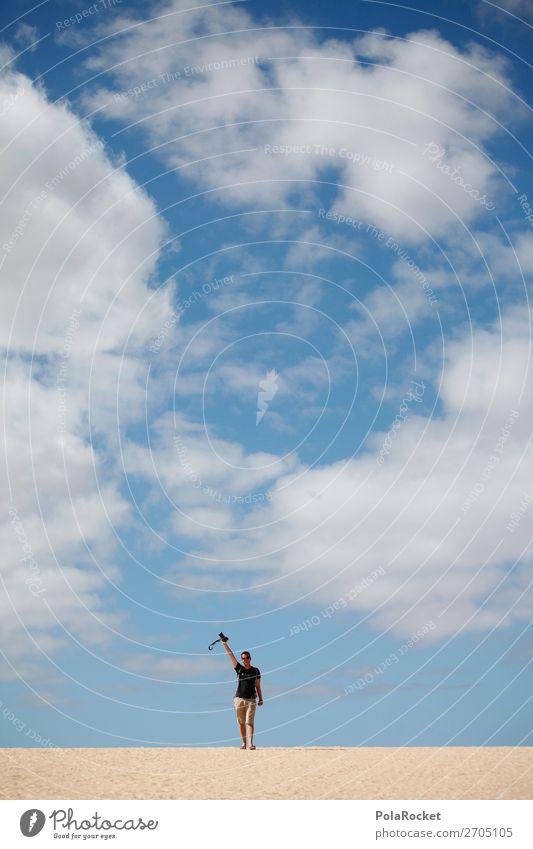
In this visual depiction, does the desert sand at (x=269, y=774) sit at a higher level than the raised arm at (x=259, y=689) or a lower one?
lower

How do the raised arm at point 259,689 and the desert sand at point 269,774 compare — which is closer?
the desert sand at point 269,774

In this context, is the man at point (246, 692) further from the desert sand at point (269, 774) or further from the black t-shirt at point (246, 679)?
the desert sand at point (269, 774)

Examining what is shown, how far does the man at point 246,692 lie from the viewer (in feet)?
94.8

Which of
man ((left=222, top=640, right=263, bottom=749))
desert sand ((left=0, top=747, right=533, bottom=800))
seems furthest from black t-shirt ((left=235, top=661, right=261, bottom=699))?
desert sand ((left=0, top=747, right=533, bottom=800))

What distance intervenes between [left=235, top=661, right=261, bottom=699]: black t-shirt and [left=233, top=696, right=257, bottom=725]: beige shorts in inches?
6.9

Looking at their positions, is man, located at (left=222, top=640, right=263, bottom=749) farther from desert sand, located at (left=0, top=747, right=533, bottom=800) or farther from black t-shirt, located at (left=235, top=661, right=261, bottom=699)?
desert sand, located at (left=0, top=747, right=533, bottom=800)

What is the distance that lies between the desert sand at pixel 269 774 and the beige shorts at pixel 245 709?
1.41m

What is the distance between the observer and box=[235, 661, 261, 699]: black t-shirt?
2897 cm

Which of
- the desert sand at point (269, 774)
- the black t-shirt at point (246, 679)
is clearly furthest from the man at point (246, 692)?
the desert sand at point (269, 774)

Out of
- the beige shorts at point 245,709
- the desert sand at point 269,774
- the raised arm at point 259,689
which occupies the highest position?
the raised arm at point 259,689
